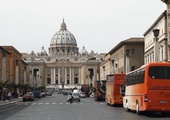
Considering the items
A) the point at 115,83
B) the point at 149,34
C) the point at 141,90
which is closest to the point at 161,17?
the point at 149,34

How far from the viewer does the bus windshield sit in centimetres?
2884

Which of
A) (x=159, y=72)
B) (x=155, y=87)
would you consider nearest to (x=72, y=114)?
(x=155, y=87)

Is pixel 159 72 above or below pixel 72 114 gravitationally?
above

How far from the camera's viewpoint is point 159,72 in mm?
28875

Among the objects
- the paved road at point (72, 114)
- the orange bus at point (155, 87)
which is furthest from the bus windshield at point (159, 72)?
the paved road at point (72, 114)

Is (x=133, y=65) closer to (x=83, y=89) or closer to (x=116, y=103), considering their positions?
(x=83, y=89)

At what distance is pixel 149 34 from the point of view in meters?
89.1

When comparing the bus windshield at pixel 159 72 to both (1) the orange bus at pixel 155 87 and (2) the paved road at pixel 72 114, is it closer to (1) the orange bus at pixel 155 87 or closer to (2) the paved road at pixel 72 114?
(1) the orange bus at pixel 155 87

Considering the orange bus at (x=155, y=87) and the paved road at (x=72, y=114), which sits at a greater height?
the orange bus at (x=155, y=87)

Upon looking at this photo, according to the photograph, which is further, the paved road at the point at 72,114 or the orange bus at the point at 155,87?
the orange bus at the point at 155,87

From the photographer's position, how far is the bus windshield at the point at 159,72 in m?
28.8

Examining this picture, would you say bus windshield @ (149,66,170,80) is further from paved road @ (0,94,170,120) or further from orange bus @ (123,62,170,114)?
paved road @ (0,94,170,120)

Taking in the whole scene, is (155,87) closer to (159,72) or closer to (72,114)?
(159,72)

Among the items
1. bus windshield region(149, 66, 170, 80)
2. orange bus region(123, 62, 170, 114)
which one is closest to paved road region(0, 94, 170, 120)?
orange bus region(123, 62, 170, 114)
